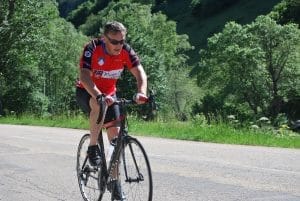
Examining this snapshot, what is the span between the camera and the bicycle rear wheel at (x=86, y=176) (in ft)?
22.3

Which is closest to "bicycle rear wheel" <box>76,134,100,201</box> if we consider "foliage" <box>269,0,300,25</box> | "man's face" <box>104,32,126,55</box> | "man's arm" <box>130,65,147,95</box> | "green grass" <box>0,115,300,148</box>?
"man's arm" <box>130,65,147,95</box>

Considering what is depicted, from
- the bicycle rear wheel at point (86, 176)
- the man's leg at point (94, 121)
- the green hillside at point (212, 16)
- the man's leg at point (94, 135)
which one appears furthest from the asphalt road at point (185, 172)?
the green hillside at point (212, 16)

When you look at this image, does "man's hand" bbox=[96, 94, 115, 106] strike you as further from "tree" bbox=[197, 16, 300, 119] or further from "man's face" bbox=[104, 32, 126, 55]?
"tree" bbox=[197, 16, 300, 119]

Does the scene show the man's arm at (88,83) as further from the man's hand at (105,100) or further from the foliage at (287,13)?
the foliage at (287,13)

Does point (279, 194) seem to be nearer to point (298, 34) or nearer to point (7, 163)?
point (7, 163)

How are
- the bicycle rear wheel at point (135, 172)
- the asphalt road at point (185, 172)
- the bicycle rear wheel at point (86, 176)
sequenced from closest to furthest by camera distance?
the bicycle rear wheel at point (135, 172), the bicycle rear wheel at point (86, 176), the asphalt road at point (185, 172)

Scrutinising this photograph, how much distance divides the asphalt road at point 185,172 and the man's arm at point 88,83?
174 centimetres

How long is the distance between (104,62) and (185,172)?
135 inches

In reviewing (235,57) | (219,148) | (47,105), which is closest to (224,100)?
(235,57)

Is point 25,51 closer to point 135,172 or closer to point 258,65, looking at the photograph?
point 258,65

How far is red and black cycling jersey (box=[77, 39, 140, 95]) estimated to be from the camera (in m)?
6.31

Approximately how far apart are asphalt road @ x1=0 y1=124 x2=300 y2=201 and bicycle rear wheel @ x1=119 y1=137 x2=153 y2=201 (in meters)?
0.97

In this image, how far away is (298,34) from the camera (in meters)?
58.9

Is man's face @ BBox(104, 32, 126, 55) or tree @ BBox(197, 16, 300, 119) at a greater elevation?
tree @ BBox(197, 16, 300, 119)
